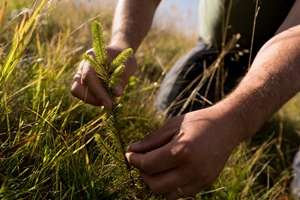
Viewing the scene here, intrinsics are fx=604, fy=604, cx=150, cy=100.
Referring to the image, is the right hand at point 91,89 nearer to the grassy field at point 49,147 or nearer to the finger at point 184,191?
the grassy field at point 49,147

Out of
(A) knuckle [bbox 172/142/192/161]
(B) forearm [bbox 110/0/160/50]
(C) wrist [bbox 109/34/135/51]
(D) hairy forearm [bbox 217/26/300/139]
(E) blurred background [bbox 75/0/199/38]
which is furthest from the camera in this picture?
(E) blurred background [bbox 75/0/199/38]

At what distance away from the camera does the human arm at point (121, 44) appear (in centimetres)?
145

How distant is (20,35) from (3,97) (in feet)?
0.52

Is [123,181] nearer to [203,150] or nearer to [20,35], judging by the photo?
[203,150]

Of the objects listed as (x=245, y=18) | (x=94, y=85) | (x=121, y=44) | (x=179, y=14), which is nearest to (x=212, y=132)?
(x=94, y=85)

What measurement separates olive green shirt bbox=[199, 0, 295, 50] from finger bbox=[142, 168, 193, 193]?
1207 millimetres

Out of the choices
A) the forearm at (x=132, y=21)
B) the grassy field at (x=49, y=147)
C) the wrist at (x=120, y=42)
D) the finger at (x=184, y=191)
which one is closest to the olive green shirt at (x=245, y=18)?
the forearm at (x=132, y=21)

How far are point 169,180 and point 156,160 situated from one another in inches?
1.9

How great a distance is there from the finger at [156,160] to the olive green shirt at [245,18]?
1193 mm

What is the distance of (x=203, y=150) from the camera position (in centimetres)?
117

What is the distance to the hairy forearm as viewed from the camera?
50.1 inches

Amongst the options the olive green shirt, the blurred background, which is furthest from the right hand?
the blurred background

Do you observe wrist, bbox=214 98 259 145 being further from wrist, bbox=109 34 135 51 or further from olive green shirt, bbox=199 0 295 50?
olive green shirt, bbox=199 0 295 50

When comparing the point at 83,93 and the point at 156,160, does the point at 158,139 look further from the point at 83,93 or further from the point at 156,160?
the point at 83,93
